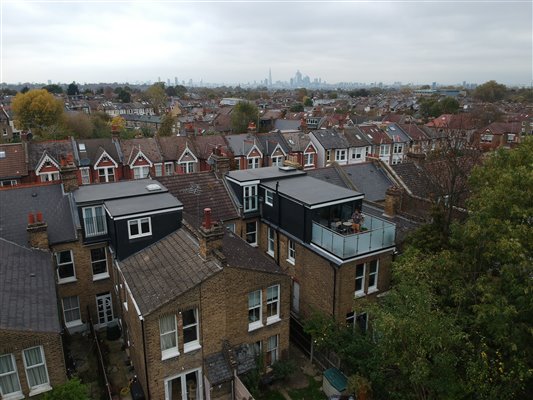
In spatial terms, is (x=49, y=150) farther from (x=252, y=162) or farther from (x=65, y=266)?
(x=65, y=266)

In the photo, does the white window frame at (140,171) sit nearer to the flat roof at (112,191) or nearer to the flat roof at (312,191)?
the flat roof at (112,191)

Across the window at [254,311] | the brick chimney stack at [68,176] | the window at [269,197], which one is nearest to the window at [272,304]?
the window at [254,311]

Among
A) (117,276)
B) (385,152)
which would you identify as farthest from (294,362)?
(385,152)

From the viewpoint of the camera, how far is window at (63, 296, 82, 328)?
21844 millimetres

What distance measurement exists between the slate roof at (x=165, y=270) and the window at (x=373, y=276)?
849cm

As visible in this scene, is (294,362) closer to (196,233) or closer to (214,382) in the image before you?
(214,382)

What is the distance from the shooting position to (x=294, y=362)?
2008 centimetres

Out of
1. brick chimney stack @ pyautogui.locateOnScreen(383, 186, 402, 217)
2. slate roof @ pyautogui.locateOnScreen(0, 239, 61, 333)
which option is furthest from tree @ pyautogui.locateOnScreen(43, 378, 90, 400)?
brick chimney stack @ pyautogui.locateOnScreen(383, 186, 402, 217)

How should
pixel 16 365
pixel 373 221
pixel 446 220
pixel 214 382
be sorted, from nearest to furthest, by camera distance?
pixel 16 365, pixel 214 382, pixel 446 220, pixel 373 221

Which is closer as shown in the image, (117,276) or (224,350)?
(224,350)

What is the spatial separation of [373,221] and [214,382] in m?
11.3

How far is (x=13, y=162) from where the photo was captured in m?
40.6

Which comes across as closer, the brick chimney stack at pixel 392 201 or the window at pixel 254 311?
the window at pixel 254 311

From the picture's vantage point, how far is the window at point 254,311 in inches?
703
